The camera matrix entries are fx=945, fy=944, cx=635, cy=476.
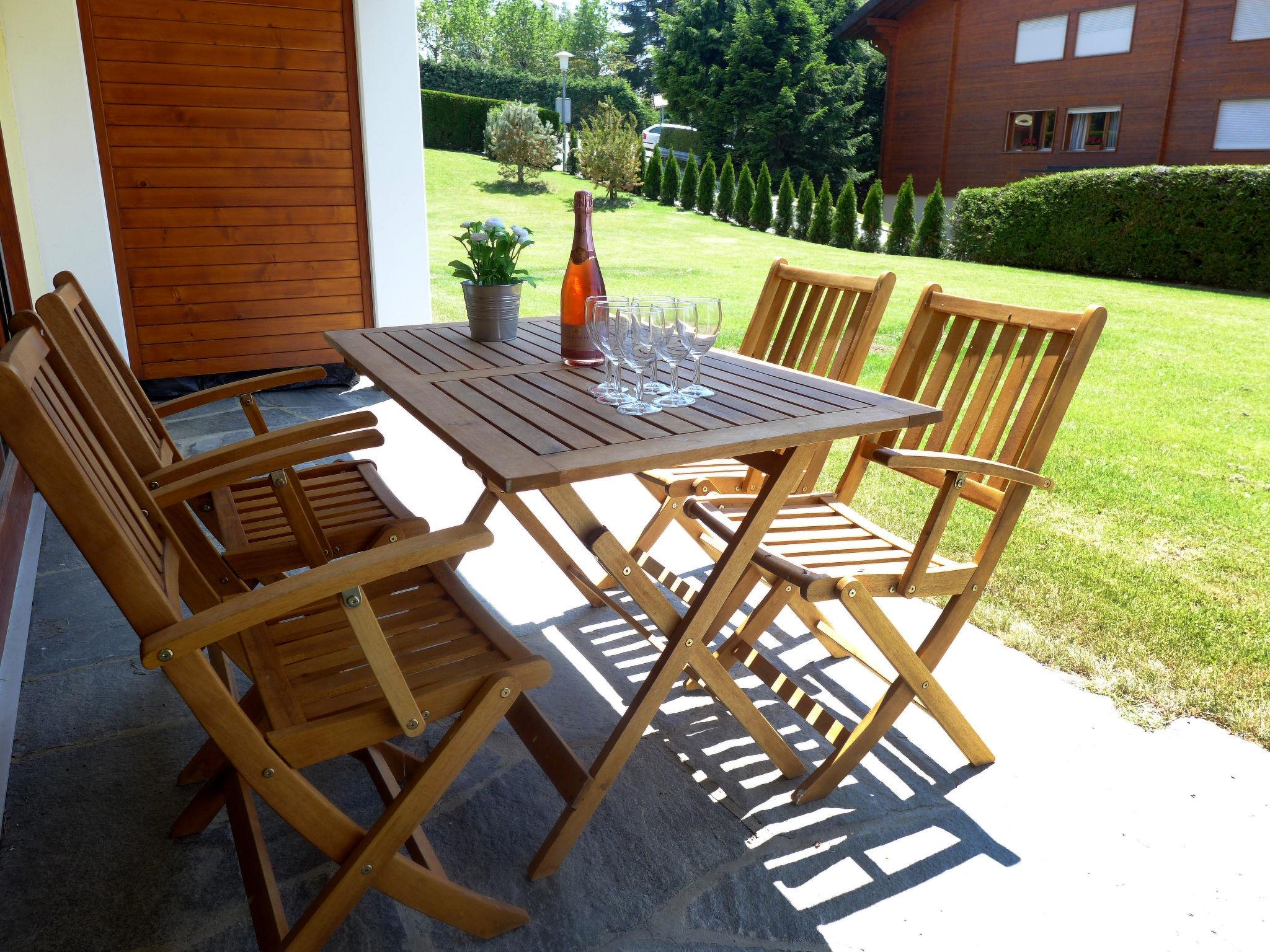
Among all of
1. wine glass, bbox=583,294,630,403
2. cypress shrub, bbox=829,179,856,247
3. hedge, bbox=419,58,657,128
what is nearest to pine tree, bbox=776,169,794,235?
cypress shrub, bbox=829,179,856,247

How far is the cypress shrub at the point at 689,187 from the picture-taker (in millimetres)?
18250

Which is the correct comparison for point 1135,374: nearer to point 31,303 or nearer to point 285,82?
point 285,82

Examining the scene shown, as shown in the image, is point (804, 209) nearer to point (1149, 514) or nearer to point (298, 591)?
point (1149, 514)

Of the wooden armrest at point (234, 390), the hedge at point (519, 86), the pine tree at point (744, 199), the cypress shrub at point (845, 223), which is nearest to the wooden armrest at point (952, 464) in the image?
the wooden armrest at point (234, 390)

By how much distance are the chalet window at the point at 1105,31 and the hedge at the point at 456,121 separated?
11.3m

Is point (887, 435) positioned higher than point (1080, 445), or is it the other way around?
point (887, 435)

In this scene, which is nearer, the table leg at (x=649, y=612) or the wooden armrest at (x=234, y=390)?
the table leg at (x=649, y=612)

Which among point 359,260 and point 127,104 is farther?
point 359,260

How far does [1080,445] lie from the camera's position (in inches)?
193

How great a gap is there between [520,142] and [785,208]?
572 centimetres

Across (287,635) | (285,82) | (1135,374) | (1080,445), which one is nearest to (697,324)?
(287,635)

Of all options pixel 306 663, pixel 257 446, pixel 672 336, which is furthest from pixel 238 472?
pixel 672 336

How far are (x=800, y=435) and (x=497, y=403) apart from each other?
0.66 m

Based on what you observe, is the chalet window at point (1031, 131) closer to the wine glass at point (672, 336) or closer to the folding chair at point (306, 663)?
the wine glass at point (672, 336)
